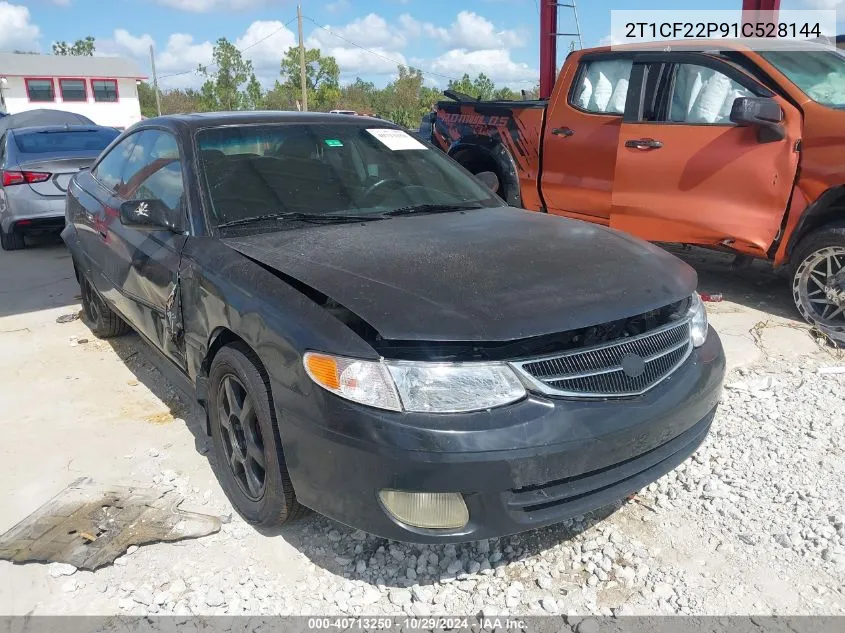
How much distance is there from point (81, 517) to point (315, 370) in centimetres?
145

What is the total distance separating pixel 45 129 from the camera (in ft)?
28.7

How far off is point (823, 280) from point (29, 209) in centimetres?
780

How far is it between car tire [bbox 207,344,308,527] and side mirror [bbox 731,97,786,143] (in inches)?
144

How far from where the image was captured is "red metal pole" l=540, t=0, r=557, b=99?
1027cm

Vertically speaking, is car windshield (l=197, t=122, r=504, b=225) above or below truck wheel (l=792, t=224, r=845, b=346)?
above

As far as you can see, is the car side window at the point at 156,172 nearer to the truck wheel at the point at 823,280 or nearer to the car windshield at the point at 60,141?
the truck wheel at the point at 823,280

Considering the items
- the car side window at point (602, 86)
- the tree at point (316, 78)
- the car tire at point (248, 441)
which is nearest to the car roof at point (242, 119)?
the car tire at point (248, 441)

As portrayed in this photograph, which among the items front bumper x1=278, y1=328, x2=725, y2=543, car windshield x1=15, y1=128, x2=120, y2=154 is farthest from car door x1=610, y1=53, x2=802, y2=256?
car windshield x1=15, y1=128, x2=120, y2=154

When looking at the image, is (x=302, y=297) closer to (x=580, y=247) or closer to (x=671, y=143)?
(x=580, y=247)

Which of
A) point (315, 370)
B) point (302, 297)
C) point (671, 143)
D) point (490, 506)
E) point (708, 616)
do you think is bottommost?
point (708, 616)

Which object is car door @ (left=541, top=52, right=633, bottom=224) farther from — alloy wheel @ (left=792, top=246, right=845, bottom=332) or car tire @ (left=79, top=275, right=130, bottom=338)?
car tire @ (left=79, top=275, right=130, bottom=338)

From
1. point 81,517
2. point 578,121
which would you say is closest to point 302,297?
point 81,517

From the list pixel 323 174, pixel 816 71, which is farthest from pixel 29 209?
pixel 816 71

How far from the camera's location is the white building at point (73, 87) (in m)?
49.6
